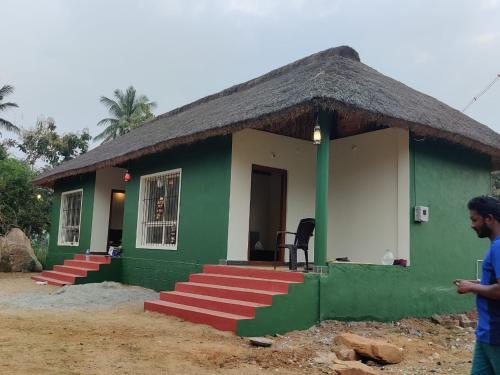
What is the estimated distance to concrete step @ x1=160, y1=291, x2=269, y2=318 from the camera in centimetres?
605

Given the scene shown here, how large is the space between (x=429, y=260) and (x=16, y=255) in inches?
482

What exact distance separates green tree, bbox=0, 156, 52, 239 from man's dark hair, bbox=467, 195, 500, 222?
16736mm

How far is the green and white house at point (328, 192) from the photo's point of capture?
6789mm

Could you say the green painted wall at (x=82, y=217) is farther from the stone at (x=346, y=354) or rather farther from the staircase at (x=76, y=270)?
the stone at (x=346, y=354)

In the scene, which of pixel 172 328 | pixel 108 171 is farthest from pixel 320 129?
pixel 108 171

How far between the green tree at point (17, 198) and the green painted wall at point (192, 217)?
8.52 metres

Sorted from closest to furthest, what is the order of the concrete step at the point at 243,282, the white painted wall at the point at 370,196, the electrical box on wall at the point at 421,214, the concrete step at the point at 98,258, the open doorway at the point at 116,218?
1. the concrete step at the point at 243,282
2. the electrical box on wall at the point at 421,214
3. the white painted wall at the point at 370,196
4. the concrete step at the point at 98,258
5. the open doorway at the point at 116,218

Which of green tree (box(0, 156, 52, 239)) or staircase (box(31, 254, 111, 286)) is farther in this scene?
green tree (box(0, 156, 52, 239))

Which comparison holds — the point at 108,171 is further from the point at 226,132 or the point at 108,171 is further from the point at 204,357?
the point at 204,357

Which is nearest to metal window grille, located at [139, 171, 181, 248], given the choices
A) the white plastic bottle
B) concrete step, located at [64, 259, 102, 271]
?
concrete step, located at [64, 259, 102, 271]

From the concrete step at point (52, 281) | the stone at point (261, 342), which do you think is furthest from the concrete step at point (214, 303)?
the concrete step at point (52, 281)

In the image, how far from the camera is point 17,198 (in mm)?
17875

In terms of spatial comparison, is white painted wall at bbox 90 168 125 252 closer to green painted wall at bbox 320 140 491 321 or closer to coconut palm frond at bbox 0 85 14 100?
green painted wall at bbox 320 140 491 321

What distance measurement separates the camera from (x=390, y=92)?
8.48 meters
